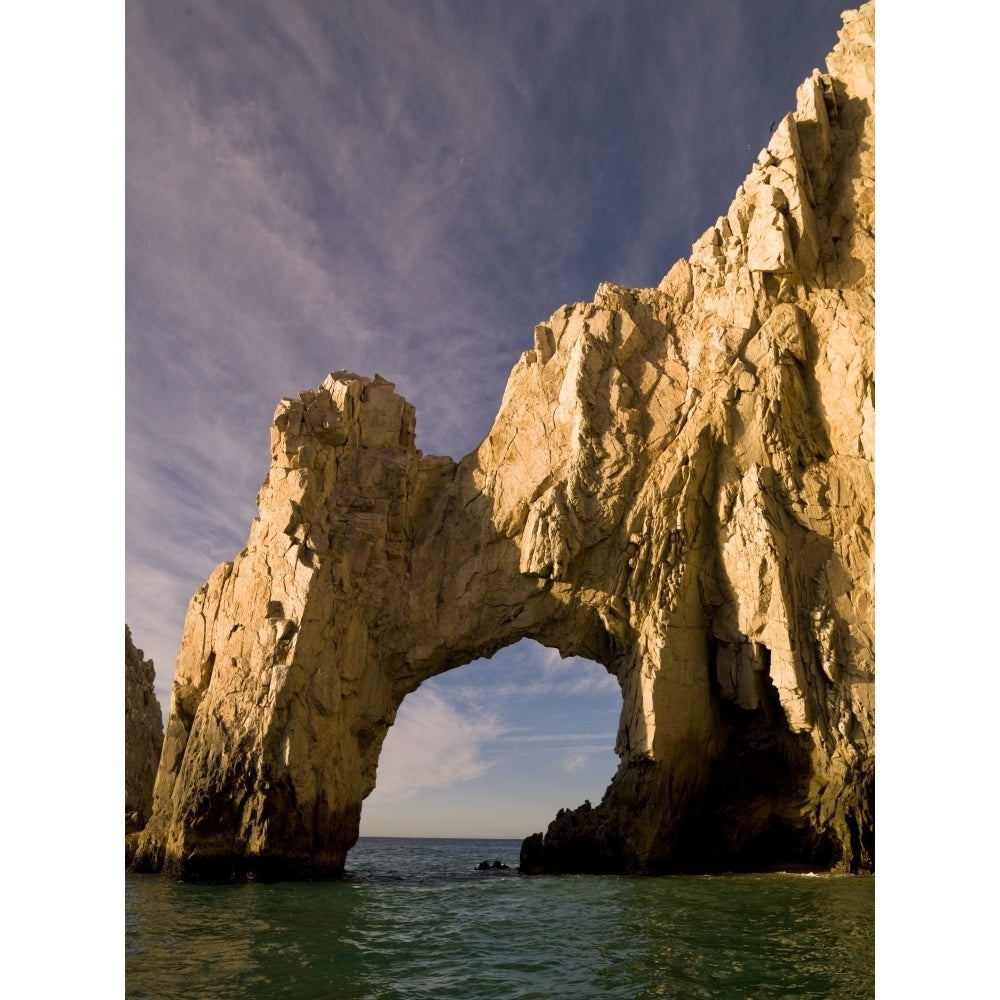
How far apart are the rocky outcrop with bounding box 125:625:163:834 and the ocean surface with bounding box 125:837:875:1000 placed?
15.4 m

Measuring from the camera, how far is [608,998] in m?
9.38

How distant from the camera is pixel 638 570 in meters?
25.1

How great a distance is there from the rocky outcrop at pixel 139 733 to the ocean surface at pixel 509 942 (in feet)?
50.4

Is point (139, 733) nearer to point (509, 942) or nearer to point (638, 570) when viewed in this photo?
point (638, 570)

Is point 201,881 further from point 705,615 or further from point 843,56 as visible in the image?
point 843,56

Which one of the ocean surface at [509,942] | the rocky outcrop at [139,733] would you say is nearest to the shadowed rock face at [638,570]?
the ocean surface at [509,942]

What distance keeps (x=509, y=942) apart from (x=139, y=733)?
90.9ft

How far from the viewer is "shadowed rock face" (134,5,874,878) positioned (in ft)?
74.8

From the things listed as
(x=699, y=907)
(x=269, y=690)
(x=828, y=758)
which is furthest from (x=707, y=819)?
(x=269, y=690)

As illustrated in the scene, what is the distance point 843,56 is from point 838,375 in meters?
12.4

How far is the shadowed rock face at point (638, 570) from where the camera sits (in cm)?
2281

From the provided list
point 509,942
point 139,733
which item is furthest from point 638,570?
point 139,733

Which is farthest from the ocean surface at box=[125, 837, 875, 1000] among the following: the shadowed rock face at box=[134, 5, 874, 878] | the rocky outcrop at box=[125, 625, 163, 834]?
the rocky outcrop at box=[125, 625, 163, 834]

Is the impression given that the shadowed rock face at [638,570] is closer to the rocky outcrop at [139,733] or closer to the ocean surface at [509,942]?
the ocean surface at [509,942]
